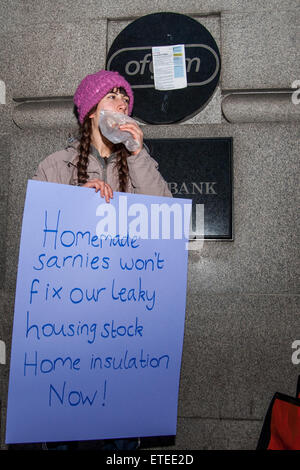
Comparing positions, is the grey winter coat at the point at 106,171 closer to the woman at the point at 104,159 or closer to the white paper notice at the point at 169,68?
the woman at the point at 104,159

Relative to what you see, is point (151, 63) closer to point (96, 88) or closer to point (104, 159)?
point (96, 88)

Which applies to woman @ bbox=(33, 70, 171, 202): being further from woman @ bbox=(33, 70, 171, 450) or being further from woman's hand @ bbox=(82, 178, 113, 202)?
woman's hand @ bbox=(82, 178, 113, 202)

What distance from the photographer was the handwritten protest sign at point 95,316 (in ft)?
3.85

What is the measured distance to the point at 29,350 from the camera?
3.81 feet

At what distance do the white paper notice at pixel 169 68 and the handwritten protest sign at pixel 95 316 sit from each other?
80 cm

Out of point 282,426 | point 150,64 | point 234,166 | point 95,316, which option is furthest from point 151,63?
point 282,426

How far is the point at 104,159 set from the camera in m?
1.52

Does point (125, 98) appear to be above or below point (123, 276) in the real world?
above

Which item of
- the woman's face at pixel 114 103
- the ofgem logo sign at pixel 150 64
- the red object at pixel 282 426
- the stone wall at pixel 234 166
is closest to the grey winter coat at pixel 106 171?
the woman's face at pixel 114 103

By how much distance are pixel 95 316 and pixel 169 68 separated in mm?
1205

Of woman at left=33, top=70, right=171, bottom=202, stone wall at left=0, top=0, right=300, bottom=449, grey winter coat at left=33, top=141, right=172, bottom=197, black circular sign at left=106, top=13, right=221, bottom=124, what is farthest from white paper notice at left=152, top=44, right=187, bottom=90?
grey winter coat at left=33, top=141, right=172, bottom=197

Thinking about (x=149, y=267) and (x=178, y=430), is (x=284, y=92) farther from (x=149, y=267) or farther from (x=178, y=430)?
(x=178, y=430)
